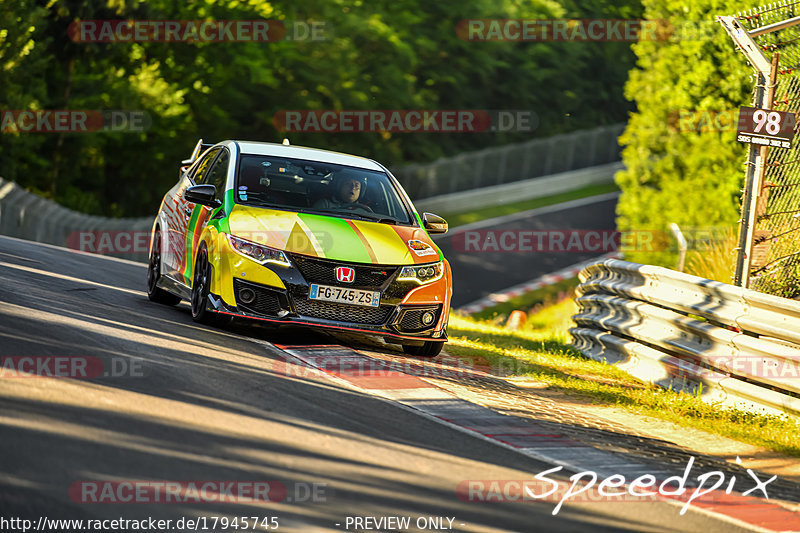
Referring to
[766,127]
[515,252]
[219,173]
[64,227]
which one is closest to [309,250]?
[219,173]

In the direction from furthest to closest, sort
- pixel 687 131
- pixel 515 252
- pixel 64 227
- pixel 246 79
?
pixel 246 79 → pixel 515 252 → pixel 64 227 → pixel 687 131

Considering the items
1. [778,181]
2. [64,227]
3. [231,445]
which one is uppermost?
[778,181]

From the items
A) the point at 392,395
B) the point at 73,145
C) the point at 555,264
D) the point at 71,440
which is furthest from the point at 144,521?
the point at 73,145

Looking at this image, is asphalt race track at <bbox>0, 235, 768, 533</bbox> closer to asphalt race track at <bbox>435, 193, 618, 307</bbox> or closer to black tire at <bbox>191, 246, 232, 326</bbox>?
black tire at <bbox>191, 246, 232, 326</bbox>

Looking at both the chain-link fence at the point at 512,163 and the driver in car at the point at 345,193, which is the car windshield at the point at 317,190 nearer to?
the driver in car at the point at 345,193

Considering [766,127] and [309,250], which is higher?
[766,127]

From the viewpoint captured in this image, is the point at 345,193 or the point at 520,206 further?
the point at 520,206

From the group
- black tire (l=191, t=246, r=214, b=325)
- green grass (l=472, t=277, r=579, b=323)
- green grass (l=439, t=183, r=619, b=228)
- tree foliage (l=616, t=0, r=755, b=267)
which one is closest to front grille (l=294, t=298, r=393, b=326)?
black tire (l=191, t=246, r=214, b=325)

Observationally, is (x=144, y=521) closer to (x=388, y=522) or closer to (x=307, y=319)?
(x=388, y=522)

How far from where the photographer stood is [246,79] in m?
49.0

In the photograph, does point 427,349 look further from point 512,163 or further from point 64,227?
point 512,163

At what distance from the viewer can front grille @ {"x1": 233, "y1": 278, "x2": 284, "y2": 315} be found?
32.0ft

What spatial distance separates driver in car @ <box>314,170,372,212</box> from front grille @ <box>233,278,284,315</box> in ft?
4.35

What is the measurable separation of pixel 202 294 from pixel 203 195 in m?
0.94
